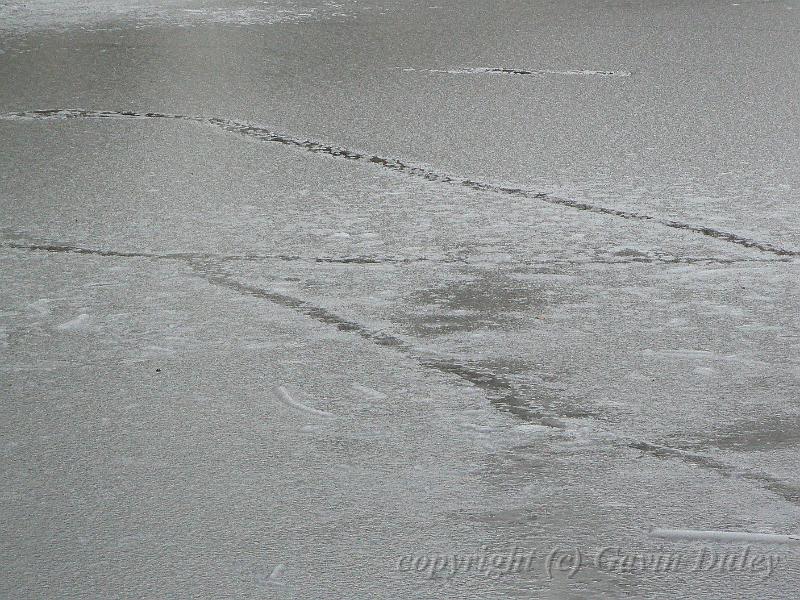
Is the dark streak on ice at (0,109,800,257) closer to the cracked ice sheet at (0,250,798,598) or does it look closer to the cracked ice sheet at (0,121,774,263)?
the cracked ice sheet at (0,121,774,263)

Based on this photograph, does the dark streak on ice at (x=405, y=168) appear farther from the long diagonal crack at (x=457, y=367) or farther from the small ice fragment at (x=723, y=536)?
the small ice fragment at (x=723, y=536)

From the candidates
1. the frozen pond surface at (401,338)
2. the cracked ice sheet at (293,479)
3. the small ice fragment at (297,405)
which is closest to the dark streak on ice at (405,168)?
the frozen pond surface at (401,338)

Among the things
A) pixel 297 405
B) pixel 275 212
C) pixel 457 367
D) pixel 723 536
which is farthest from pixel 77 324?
pixel 723 536

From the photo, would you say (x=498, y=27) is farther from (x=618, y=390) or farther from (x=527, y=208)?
(x=618, y=390)

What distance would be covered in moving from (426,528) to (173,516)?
22.3 inches

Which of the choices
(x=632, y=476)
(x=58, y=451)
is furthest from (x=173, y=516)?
(x=632, y=476)

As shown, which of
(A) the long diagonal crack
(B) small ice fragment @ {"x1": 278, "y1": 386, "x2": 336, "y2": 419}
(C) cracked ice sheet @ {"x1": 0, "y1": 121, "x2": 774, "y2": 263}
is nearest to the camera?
(A) the long diagonal crack

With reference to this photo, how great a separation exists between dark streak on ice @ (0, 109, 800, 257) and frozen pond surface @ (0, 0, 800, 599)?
0.02m

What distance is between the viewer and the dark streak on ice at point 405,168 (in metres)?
4.75

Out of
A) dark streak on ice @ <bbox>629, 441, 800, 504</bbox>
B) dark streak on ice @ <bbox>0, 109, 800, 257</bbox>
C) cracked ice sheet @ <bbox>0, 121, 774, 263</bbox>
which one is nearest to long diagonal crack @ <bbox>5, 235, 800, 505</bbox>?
dark streak on ice @ <bbox>629, 441, 800, 504</bbox>

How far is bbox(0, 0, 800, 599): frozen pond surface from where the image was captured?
264 cm

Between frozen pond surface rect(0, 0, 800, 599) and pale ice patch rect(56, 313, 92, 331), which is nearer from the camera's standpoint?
frozen pond surface rect(0, 0, 800, 599)

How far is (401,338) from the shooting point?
3.80 m

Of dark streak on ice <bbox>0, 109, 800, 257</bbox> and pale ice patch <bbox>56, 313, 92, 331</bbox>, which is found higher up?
dark streak on ice <bbox>0, 109, 800, 257</bbox>
